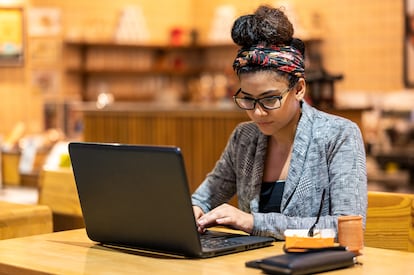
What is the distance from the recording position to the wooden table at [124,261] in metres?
2.06

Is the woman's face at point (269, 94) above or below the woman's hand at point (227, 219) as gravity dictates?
A: above

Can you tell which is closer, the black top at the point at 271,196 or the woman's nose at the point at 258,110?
the woman's nose at the point at 258,110

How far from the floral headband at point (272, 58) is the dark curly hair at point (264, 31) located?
0.05 ft

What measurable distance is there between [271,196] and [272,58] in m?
0.46

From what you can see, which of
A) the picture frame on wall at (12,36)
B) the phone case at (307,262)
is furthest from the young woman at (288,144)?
the picture frame on wall at (12,36)

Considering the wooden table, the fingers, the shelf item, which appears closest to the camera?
the wooden table

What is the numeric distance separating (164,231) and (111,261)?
157 millimetres

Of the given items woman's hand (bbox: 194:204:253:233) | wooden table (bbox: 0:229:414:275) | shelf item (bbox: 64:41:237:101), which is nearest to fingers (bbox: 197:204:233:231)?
woman's hand (bbox: 194:204:253:233)

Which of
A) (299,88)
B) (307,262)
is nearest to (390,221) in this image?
(299,88)

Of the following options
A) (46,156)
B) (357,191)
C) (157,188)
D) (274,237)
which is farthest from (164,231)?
(46,156)

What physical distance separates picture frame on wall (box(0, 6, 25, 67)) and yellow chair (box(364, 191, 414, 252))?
8.42 meters

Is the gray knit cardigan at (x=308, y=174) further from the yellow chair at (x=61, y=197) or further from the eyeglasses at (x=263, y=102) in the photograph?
the yellow chair at (x=61, y=197)

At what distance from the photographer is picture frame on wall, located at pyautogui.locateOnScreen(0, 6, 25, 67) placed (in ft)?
34.8

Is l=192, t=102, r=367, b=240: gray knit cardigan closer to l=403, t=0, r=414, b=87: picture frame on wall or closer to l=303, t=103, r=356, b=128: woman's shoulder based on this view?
l=303, t=103, r=356, b=128: woman's shoulder
